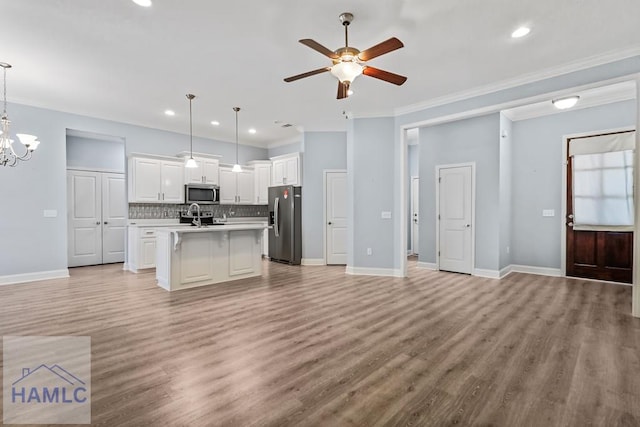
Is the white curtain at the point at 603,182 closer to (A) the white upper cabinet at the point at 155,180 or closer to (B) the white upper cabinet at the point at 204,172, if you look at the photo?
(B) the white upper cabinet at the point at 204,172

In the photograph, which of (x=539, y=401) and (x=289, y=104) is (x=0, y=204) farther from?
(x=539, y=401)

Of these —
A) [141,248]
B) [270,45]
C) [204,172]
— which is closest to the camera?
[270,45]

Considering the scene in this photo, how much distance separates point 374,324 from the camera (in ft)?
10.7

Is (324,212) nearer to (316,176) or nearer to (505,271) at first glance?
(316,176)

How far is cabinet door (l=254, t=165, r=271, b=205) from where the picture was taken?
7918 millimetres

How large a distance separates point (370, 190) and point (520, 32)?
318 cm

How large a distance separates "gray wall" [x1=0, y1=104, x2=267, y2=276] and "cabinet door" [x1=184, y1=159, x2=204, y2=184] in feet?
5.92

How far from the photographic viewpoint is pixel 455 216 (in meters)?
5.91

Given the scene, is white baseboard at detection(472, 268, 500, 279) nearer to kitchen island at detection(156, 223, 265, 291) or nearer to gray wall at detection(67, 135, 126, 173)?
kitchen island at detection(156, 223, 265, 291)


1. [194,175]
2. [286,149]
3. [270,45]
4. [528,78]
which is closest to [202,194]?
[194,175]

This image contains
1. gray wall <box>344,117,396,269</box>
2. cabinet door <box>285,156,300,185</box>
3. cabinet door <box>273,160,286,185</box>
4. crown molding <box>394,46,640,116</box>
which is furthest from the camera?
cabinet door <box>273,160,286,185</box>

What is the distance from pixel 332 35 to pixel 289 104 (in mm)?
2232

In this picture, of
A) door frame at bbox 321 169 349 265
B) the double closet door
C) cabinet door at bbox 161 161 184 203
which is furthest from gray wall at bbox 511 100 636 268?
the double closet door

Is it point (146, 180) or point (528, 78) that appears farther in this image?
point (146, 180)
